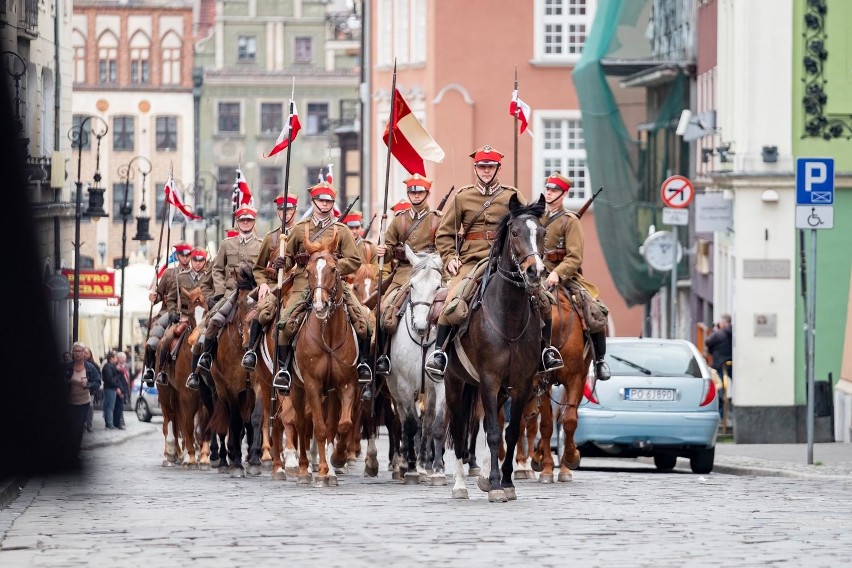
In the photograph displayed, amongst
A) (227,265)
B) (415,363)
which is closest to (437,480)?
(415,363)

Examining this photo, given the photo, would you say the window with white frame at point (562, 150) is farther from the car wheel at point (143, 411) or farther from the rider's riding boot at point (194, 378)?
the rider's riding boot at point (194, 378)

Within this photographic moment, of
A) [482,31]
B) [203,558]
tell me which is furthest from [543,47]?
[203,558]

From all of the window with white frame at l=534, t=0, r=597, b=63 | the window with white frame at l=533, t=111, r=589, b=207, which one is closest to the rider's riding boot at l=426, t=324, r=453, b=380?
the window with white frame at l=533, t=111, r=589, b=207

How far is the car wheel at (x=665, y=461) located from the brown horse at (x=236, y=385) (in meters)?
5.41

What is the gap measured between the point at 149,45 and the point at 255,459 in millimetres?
95308

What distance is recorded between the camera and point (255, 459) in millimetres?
19281

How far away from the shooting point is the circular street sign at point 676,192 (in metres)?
30.3

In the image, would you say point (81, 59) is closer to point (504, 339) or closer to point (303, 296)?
point (303, 296)

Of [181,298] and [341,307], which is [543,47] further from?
[341,307]

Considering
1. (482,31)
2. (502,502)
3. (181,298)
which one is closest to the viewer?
(502,502)

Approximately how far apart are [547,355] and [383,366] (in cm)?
315

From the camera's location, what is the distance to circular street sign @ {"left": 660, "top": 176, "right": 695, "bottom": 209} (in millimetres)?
30330

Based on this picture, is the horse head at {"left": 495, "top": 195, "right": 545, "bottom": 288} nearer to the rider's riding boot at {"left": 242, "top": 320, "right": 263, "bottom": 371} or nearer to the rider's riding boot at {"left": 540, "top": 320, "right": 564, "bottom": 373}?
the rider's riding boot at {"left": 540, "top": 320, "right": 564, "bottom": 373}

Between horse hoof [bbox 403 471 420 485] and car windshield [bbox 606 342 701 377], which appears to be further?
car windshield [bbox 606 342 701 377]
